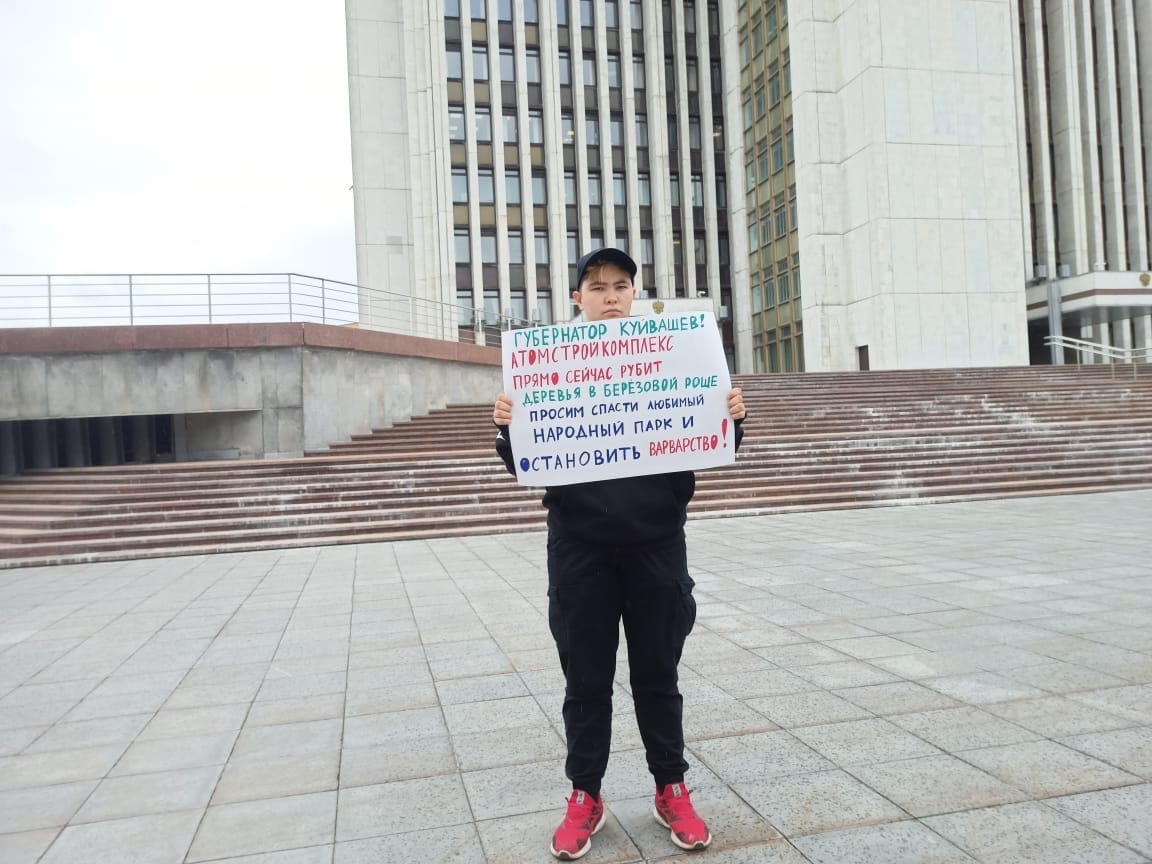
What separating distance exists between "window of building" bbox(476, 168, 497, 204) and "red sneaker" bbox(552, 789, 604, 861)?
4057 centimetres

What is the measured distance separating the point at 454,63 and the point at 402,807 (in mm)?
42870

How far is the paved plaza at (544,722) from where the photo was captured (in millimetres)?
3021

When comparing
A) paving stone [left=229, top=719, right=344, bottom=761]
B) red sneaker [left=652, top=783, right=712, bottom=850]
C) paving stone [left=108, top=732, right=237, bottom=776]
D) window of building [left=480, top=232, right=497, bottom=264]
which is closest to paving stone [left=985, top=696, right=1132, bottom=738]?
red sneaker [left=652, top=783, right=712, bottom=850]

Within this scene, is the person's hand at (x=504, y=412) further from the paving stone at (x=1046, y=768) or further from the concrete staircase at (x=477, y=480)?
the concrete staircase at (x=477, y=480)

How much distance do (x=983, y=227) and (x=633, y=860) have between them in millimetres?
32837

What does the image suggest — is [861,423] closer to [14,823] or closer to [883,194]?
[883,194]

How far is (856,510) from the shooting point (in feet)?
44.2

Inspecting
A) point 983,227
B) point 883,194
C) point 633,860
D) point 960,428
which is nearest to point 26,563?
point 633,860

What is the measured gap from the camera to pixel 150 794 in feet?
11.7

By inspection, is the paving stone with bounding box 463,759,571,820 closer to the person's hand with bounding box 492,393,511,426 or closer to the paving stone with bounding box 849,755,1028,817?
the paving stone with bounding box 849,755,1028,817

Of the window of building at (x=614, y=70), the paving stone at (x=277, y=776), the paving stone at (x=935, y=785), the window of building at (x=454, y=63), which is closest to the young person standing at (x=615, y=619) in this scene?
the paving stone at (x=935, y=785)

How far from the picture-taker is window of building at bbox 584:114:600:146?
42406mm

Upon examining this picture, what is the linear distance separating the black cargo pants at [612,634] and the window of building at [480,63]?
4257 cm

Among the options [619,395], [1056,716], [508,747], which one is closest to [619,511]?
[619,395]
